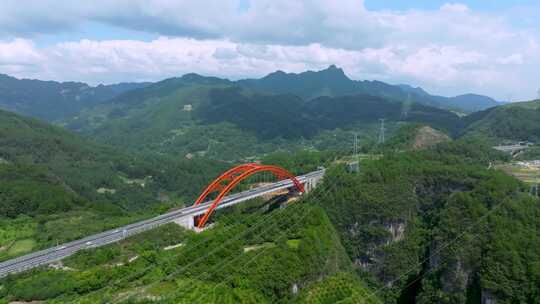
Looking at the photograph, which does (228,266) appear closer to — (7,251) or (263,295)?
(263,295)

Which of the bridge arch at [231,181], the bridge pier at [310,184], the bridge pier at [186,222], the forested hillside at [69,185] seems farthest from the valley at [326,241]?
the bridge pier at [310,184]

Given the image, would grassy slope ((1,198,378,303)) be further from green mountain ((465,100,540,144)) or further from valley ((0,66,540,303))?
green mountain ((465,100,540,144))

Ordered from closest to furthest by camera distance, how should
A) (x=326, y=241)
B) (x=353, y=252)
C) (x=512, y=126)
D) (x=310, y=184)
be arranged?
(x=326, y=241) → (x=353, y=252) → (x=310, y=184) → (x=512, y=126)

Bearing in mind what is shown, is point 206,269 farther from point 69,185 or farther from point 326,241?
point 69,185

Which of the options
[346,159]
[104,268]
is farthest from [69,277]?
[346,159]

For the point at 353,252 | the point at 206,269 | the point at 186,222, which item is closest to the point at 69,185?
the point at 186,222

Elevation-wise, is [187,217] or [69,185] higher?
[187,217]

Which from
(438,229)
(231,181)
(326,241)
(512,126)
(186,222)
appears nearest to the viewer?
(326,241)

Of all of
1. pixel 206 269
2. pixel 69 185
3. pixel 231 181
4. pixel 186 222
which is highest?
pixel 231 181

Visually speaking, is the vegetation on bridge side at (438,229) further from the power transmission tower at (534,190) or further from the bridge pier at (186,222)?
the bridge pier at (186,222)
